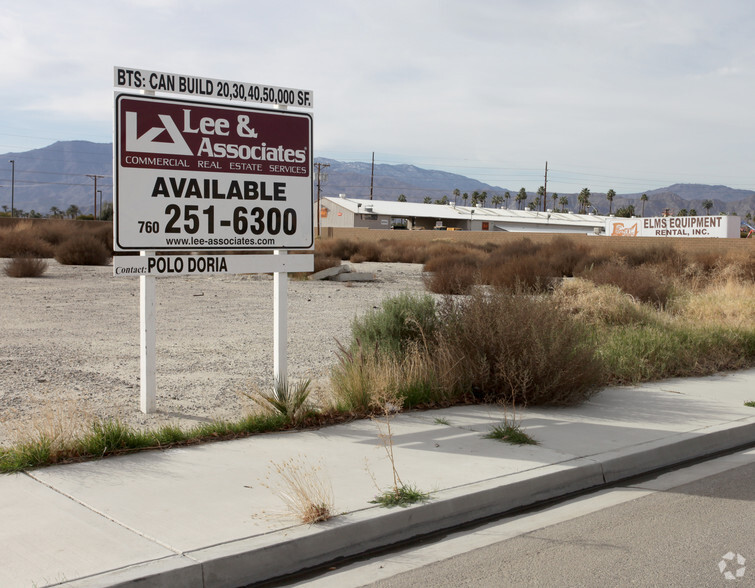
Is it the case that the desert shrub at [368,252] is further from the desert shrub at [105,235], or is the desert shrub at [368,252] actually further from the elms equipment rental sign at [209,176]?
the elms equipment rental sign at [209,176]

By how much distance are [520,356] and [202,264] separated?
3671 millimetres

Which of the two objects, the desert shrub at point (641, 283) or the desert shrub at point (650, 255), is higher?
the desert shrub at point (650, 255)

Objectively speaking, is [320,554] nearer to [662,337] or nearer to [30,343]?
[662,337]

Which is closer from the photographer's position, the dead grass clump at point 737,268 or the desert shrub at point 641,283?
the desert shrub at point 641,283

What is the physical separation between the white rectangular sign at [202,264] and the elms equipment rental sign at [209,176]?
0.12 meters

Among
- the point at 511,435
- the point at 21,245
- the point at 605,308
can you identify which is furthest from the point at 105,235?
the point at 511,435

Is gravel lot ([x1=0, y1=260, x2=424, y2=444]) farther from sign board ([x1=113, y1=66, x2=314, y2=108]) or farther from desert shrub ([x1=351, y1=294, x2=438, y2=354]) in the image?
sign board ([x1=113, y1=66, x2=314, y2=108])

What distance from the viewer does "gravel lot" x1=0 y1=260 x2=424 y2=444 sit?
8.72 meters

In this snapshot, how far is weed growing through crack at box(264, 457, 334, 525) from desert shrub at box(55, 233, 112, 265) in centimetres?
3034

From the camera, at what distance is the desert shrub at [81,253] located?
33.9 meters

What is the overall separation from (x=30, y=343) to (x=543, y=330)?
849cm

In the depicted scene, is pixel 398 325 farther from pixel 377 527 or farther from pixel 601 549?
pixel 601 549

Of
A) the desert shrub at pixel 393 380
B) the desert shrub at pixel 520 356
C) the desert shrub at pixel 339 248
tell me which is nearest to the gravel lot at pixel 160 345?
the desert shrub at pixel 393 380

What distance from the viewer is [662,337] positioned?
12.1 m
